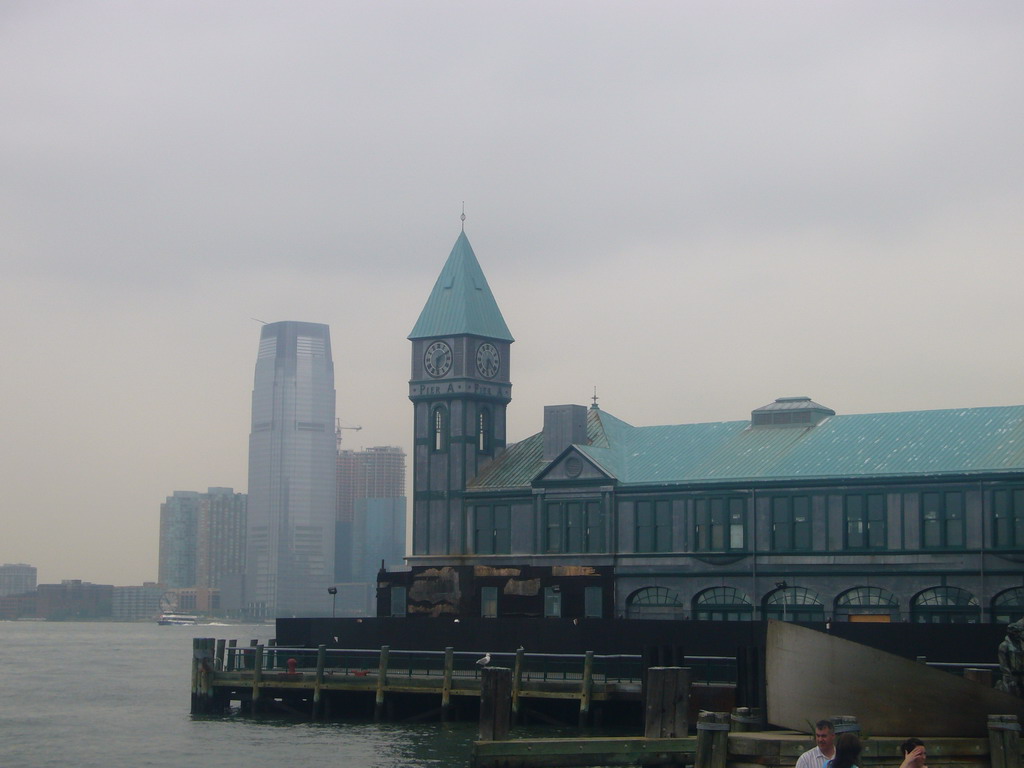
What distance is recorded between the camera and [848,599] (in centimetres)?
7231

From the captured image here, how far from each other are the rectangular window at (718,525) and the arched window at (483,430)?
44.8 feet

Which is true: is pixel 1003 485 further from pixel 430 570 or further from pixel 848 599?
pixel 430 570

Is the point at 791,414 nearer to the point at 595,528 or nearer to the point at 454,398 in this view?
the point at 595,528

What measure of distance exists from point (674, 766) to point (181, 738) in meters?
36.3

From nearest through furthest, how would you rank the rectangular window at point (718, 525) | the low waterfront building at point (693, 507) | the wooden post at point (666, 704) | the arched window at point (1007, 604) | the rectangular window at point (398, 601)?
the wooden post at point (666, 704) → the arched window at point (1007, 604) → the low waterfront building at point (693, 507) → the rectangular window at point (718, 525) → the rectangular window at point (398, 601)

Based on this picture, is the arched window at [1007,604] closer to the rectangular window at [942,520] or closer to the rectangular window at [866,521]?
the rectangular window at [942,520]

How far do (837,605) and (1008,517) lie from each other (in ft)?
27.5

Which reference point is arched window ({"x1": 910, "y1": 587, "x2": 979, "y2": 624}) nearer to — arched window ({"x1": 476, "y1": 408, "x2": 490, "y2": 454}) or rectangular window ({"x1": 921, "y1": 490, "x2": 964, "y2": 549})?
rectangular window ({"x1": 921, "y1": 490, "x2": 964, "y2": 549})

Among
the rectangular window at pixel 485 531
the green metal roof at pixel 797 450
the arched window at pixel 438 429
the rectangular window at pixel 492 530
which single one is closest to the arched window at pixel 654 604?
the green metal roof at pixel 797 450

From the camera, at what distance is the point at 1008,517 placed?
2719 inches

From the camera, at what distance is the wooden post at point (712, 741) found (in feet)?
80.3

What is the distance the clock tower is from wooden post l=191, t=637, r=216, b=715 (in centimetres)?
2134

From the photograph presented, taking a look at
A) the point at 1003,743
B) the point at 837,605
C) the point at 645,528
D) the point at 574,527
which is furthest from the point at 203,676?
the point at 1003,743

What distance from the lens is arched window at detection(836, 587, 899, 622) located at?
234 feet
